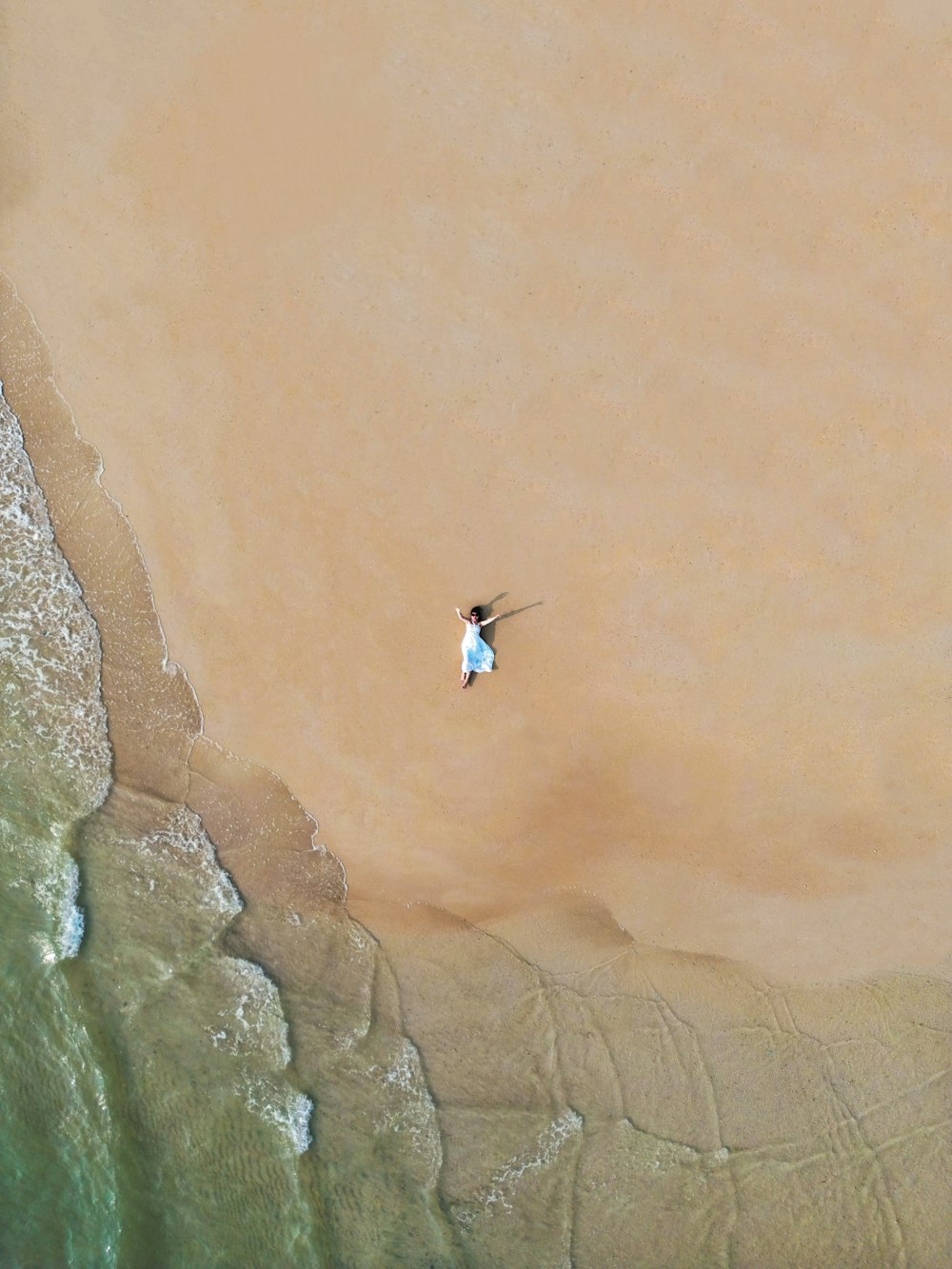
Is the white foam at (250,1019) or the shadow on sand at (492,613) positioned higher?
the shadow on sand at (492,613)

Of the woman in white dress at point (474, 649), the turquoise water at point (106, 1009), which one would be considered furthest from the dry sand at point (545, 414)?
the turquoise water at point (106, 1009)

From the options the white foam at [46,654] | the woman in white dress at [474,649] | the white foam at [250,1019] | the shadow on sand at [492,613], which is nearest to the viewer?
the woman in white dress at [474,649]

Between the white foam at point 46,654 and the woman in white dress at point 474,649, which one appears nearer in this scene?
the woman in white dress at point 474,649

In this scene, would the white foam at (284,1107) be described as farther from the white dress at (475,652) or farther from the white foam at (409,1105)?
the white dress at (475,652)

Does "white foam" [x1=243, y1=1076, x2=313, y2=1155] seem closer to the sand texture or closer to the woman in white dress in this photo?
the sand texture

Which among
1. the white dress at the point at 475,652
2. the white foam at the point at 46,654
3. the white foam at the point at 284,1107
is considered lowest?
the white foam at the point at 284,1107

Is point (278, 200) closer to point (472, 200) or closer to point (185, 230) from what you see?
point (185, 230)

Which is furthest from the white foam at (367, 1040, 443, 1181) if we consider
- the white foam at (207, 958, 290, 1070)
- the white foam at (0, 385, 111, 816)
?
the white foam at (0, 385, 111, 816)

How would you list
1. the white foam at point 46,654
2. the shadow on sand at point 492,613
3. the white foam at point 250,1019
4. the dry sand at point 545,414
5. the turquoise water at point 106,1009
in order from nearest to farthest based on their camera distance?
1. the dry sand at point 545,414
2. the shadow on sand at point 492,613
3. the turquoise water at point 106,1009
4. the white foam at point 250,1019
5. the white foam at point 46,654
